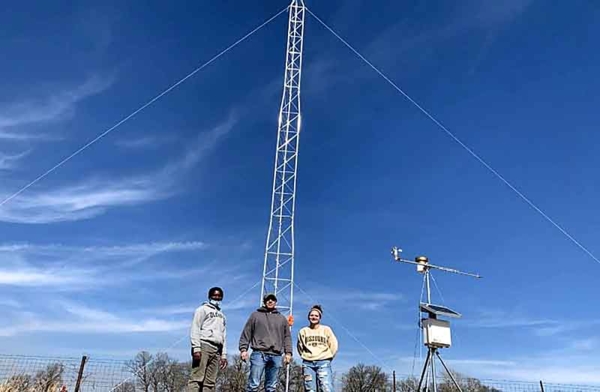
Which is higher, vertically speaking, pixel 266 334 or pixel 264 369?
pixel 266 334

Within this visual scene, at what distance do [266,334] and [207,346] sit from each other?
2.61 feet

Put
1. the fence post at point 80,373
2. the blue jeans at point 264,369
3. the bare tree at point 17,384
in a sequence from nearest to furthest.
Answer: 1. the blue jeans at point 264,369
2. the bare tree at point 17,384
3. the fence post at point 80,373

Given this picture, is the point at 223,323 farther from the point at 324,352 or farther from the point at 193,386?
the point at 324,352

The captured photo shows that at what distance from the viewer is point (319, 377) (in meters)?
6.68

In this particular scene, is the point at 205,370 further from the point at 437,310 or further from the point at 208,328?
the point at 437,310

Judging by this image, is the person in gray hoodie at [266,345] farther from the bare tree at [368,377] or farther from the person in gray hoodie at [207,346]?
the bare tree at [368,377]

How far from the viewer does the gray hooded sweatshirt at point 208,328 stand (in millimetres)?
6355

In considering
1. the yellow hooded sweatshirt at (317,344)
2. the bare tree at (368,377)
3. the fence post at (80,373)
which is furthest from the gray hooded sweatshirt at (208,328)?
the bare tree at (368,377)

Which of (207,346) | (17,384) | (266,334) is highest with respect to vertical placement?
(266,334)

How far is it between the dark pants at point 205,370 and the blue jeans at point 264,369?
491 mm

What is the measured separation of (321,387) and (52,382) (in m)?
4.63

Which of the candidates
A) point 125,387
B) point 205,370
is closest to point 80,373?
point 125,387

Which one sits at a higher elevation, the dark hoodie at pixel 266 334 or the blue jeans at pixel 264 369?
the dark hoodie at pixel 266 334

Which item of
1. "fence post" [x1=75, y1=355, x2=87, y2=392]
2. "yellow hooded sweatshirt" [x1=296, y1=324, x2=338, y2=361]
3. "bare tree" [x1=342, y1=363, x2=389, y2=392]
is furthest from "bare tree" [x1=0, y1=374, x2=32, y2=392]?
"bare tree" [x1=342, y1=363, x2=389, y2=392]
